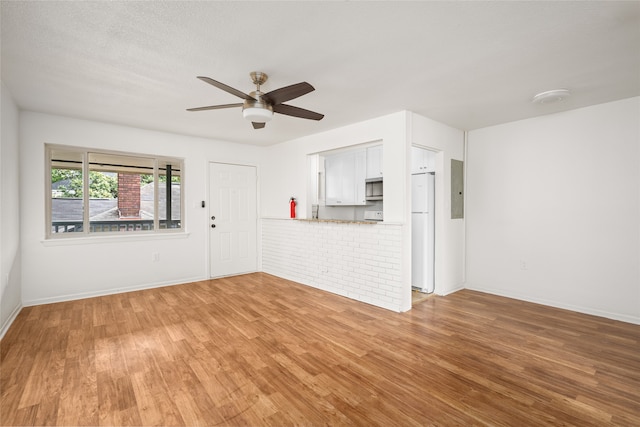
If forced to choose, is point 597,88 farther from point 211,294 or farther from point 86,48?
point 211,294

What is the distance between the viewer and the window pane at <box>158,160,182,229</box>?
16.1 ft

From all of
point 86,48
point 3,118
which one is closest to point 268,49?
point 86,48

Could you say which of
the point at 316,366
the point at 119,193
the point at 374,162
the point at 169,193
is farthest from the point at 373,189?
the point at 119,193

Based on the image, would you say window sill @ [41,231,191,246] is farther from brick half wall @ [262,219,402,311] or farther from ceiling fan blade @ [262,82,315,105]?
ceiling fan blade @ [262,82,315,105]

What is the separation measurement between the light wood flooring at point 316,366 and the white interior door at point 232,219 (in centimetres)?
172

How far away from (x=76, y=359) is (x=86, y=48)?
2.49 m

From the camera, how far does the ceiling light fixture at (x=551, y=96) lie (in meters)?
3.05

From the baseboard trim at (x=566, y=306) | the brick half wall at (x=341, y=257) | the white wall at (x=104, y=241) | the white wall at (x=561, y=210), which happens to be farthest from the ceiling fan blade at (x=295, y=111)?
the baseboard trim at (x=566, y=306)

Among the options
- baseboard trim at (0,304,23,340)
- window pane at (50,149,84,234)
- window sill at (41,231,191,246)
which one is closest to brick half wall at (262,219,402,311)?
window sill at (41,231,191,246)

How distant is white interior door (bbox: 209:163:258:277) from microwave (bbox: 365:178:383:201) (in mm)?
2213

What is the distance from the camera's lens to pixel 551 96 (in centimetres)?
311

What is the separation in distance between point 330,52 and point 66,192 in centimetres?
413

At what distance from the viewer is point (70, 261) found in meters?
4.08

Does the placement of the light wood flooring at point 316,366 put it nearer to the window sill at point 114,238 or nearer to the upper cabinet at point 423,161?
the window sill at point 114,238
